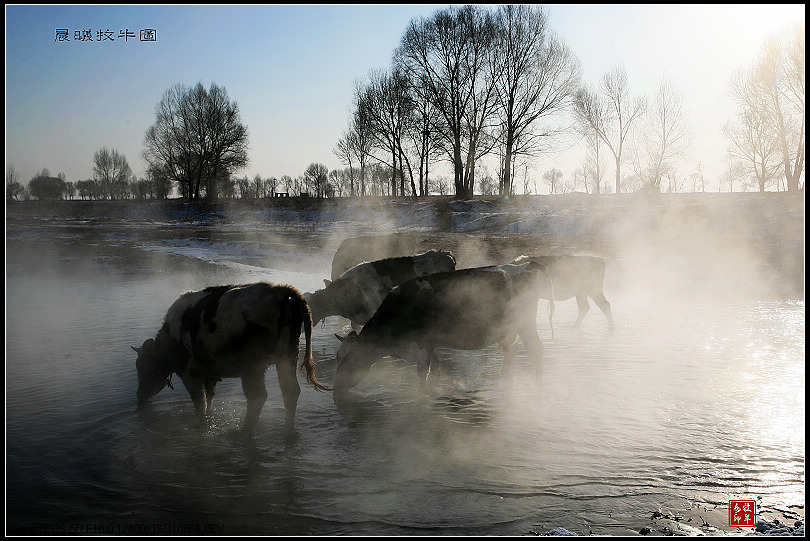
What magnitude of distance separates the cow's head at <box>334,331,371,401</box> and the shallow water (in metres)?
0.24

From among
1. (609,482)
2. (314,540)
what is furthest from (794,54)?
(314,540)

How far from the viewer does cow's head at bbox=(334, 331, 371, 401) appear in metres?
7.42

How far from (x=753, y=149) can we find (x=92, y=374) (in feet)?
155

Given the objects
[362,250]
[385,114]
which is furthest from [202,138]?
[362,250]

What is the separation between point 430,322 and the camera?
7633mm

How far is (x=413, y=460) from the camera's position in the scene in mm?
5652

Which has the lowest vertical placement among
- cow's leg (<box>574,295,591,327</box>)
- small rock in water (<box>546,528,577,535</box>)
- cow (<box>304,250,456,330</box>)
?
small rock in water (<box>546,528,577,535</box>)

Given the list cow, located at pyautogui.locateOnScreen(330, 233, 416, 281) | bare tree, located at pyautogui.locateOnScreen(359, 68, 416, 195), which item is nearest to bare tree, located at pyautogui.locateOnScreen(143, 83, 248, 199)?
bare tree, located at pyautogui.locateOnScreen(359, 68, 416, 195)

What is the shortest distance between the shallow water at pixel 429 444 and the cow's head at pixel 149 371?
22cm

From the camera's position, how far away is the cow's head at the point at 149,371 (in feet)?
23.4

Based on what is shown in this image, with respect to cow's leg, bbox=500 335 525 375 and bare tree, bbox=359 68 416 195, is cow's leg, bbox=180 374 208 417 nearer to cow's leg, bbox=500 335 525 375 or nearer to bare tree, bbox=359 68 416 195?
cow's leg, bbox=500 335 525 375

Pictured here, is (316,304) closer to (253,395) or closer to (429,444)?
(253,395)

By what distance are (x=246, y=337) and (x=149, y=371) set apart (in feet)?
6.34

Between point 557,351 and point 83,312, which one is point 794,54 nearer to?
point 557,351
